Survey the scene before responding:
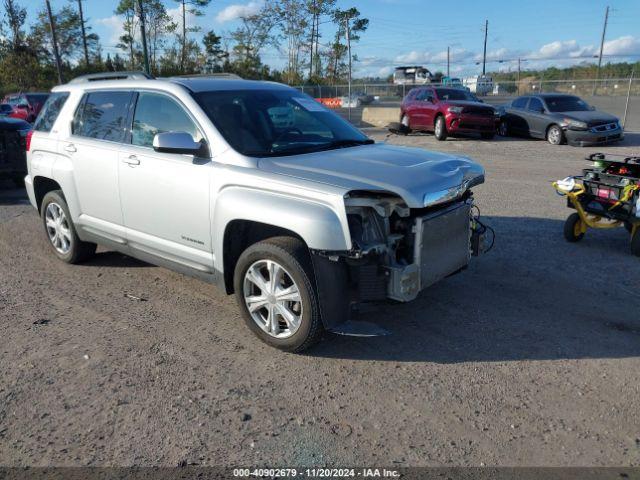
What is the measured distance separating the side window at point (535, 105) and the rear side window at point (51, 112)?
1567cm

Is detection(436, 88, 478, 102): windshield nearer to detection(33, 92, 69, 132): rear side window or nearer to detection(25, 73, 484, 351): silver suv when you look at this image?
detection(25, 73, 484, 351): silver suv

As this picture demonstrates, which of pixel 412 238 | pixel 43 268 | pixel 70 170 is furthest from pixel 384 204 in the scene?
pixel 43 268

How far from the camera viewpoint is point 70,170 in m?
5.63

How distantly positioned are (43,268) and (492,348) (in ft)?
15.6

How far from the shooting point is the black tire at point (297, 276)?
12.4ft

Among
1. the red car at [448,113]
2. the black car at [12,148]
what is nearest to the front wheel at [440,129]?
the red car at [448,113]

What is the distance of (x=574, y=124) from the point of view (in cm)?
1655

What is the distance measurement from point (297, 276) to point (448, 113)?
51.8 feet

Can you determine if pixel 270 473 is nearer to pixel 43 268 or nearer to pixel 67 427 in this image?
pixel 67 427

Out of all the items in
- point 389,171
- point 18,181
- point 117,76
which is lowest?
point 18,181

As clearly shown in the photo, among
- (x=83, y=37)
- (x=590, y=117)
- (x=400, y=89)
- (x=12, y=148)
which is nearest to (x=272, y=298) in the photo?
(x=12, y=148)

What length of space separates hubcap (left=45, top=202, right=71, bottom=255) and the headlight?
49.3ft

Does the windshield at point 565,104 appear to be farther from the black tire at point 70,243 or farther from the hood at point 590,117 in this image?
the black tire at point 70,243

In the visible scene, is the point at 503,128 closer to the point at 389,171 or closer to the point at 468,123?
the point at 468,123
